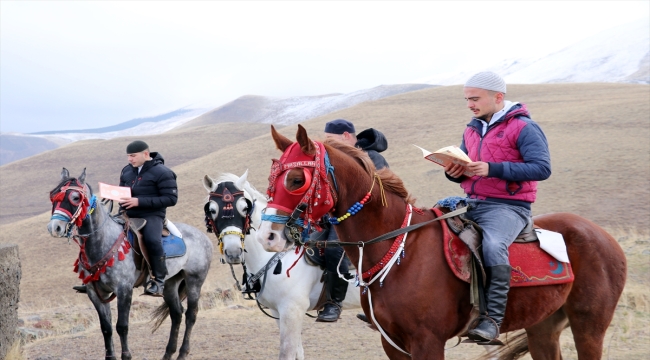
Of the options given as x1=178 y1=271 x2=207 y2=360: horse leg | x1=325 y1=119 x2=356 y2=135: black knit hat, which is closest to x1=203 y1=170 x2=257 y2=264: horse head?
x1=325 y1=119 x2=356 y2=135: black knit hat

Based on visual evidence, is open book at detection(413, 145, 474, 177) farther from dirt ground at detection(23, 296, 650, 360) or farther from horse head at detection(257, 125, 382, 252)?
dirt ground at detection(23, 296, 650, 360)

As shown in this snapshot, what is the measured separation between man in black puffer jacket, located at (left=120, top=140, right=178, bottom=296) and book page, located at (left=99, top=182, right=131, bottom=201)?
0.14 metres

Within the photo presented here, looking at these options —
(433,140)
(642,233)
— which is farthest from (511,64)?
(642,233)

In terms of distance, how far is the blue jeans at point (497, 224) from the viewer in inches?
157

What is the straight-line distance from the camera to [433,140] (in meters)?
35.0

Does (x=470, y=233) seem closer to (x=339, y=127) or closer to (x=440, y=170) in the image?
(x=339, y=127)

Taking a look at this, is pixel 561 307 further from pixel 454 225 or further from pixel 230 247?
pixel 230 247

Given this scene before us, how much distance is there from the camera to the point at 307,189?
340 centimetres

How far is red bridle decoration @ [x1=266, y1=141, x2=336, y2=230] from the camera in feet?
11.2

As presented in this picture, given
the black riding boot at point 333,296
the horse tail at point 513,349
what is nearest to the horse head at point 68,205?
the black riding boot at point 333,296

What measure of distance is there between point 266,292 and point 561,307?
2.90m

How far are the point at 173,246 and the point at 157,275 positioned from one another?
0.52 meters

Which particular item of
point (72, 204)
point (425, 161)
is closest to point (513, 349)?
point (72, 204)

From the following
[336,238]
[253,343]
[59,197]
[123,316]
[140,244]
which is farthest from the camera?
[253,343]
